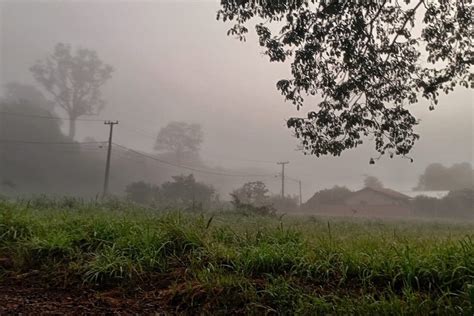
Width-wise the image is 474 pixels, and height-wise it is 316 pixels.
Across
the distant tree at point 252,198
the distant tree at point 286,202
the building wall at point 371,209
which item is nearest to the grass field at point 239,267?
the distant tree at point 252,198

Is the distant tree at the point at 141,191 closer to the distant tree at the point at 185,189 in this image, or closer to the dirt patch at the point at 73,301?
the distant tree at the point at 185,189

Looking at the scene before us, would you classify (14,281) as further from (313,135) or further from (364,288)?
(313,135)

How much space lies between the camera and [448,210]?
122 feet

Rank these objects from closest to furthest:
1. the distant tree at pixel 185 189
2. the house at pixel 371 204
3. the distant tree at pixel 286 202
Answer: the distant tree at pixel 185 189, the distant tree at pixel 286 202, the house at pixel 371 204

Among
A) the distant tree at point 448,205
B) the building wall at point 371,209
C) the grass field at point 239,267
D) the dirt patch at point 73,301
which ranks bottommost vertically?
the dirt patch at point 73,301

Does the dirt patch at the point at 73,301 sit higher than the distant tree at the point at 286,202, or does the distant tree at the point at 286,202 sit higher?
the distant tree at the point at 286,202

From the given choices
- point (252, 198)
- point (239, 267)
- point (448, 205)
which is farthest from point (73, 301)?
point (448, 205)

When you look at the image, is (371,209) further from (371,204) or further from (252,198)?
(252,198)

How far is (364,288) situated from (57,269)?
9.91 ft

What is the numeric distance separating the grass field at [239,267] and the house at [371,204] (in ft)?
112

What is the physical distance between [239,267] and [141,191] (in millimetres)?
26129

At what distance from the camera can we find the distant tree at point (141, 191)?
27984 mm

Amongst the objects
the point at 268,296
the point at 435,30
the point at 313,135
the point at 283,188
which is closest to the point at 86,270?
the point at 268,296

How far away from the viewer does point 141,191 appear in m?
28.7
